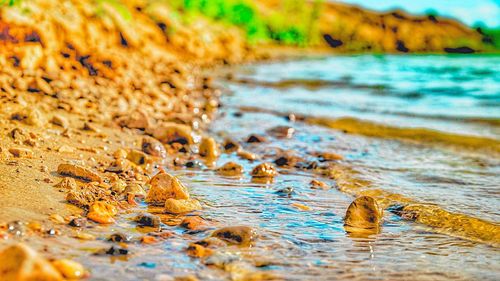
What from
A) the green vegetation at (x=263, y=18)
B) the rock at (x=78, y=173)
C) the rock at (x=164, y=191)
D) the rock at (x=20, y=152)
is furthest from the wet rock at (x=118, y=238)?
the green vegetation at (x=263, y=18)

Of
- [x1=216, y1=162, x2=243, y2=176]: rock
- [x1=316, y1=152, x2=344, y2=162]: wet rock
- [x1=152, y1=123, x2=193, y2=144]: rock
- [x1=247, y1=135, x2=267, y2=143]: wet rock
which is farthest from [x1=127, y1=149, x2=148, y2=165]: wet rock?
[x1=247, y1=135, x2=267, y2=143]: wet rock

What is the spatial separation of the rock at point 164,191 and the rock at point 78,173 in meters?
0.36

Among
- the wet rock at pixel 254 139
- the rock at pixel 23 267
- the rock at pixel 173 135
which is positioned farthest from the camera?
the wet rock at pixel 254 139

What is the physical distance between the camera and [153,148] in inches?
168

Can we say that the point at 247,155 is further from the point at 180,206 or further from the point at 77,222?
the point at 77,222

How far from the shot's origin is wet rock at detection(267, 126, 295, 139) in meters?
5.71

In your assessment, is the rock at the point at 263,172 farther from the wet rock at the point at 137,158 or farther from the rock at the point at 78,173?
the rock at the point at 78,173

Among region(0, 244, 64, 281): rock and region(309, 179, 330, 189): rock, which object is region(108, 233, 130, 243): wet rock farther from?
region(309, 179, 330, 189): rock

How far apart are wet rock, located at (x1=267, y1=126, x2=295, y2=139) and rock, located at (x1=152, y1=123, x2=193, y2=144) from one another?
→ 4.03ft

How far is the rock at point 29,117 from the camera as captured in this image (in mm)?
4039

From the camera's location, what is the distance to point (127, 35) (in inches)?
436

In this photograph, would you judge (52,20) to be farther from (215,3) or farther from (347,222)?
(215,3)

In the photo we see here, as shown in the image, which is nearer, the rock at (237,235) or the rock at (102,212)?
the rock at (237,235)

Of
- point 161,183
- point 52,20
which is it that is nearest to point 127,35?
point 52,20
